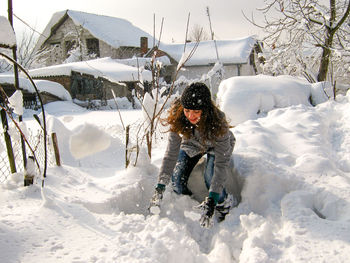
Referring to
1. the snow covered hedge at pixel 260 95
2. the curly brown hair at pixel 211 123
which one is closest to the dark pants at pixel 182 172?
the curly brown hair at pixel 211 123

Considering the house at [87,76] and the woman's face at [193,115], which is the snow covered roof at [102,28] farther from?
the woman's face at [193,115]

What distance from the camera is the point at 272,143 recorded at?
11.7 ft

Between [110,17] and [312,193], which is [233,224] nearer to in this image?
[312,193]

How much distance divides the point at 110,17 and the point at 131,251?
29158mm

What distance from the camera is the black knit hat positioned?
2.20 m

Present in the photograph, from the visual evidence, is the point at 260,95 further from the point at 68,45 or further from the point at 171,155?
the point at 68,45

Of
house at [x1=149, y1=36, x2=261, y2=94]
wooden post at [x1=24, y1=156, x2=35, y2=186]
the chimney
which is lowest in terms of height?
wooden post at [x1=24, y1=156, x2=35, y2=186]

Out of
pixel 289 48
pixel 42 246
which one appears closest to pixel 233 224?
pixel 42 246

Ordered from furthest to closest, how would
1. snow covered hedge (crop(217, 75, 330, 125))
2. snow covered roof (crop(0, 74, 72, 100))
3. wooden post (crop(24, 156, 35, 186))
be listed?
snow covered roof (crop(0, 74, 72, 100)) → snow covered hedge (crop(217, 75, 330, 125)) → wooden post (crop(24, 156, 35, 186))

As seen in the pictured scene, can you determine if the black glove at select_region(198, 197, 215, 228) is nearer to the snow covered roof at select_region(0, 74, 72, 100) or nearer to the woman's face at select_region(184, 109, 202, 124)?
the woman's face at select_region(184, 109, 202, 124)

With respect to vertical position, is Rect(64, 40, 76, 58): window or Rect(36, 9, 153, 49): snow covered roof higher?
Rect(36, 9, 153, 49): snow covered roof

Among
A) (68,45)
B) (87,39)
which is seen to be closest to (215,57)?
(87,39)

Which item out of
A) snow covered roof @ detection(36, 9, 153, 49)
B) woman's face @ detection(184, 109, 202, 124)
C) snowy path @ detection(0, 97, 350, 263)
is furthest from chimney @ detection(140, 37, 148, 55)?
woman's face @ detection(184, 109, 202, 124)

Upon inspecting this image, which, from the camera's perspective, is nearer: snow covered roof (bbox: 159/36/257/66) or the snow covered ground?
the snow covered ground
